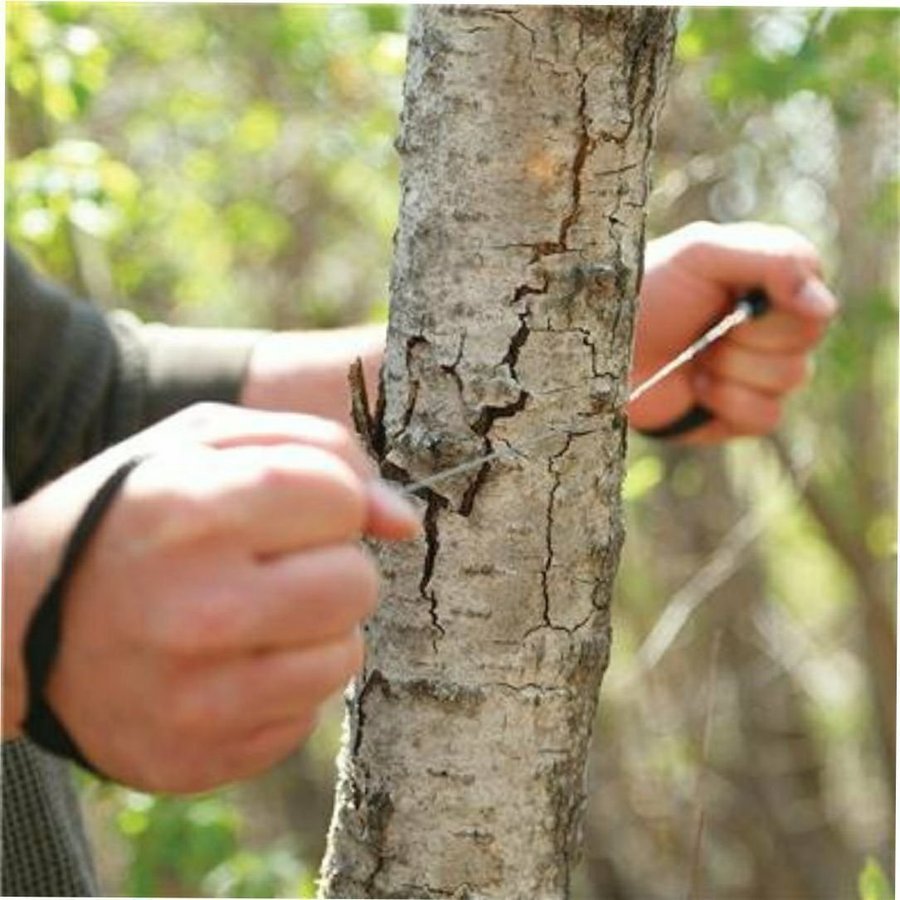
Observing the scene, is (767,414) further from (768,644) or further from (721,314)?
(768,644)

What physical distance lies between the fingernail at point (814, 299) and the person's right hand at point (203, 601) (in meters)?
0.74

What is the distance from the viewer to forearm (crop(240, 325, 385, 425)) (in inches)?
54.9

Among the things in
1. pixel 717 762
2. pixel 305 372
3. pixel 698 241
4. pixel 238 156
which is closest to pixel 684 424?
pixel 698 241

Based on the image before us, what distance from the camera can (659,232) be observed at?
117 inches

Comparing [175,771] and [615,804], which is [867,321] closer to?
[615,804]

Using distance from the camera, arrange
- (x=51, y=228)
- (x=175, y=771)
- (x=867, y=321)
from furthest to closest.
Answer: (x=867, y=321) → (x=51, y=228) → (x=175, y=771)

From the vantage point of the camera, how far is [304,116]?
3553 mm

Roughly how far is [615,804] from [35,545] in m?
3.26

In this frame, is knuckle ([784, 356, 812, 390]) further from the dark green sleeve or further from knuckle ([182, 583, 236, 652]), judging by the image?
A: knuckle ([182, 583, 236, 652])

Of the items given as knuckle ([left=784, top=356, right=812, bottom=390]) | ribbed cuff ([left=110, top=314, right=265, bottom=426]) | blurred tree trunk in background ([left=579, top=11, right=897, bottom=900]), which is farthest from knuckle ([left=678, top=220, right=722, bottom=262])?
blurred tree trunk in background ([left=579, top=11, right=897, bottom=900])

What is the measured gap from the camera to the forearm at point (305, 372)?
1395mm

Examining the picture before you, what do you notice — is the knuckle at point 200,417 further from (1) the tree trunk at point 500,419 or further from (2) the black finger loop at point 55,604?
(1) the tree trunk at point 500,419

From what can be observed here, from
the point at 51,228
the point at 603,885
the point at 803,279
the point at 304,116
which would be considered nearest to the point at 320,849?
the point at 603,885

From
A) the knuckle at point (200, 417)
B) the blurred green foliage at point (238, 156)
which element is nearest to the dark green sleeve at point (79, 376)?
the knuckle at point (200, 417)
